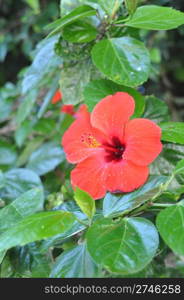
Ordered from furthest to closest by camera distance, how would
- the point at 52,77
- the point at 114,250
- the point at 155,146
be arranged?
the point at 52,77 < the point at 155,146 < the point at 114,250

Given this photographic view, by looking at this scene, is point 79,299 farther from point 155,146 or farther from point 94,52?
point 94,52

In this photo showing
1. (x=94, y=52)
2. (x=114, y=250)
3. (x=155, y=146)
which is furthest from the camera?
(x=94, y=52)

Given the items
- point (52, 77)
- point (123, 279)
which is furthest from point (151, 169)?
point (52, 77)

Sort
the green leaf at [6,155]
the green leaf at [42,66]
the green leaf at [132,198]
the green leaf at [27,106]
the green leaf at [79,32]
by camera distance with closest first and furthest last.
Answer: the green leaf at [132,198] < the green leaf at [79,32] < the green leaf at [42,66] < the green leaf at [27,106] < the green leaf at [6,155]

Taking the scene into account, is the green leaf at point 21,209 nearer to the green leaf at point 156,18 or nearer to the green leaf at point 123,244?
the green leaf at point 123,244

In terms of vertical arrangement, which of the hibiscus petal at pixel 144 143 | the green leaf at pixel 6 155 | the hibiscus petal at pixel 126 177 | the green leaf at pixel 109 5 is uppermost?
the green leaf at pixel 109 5

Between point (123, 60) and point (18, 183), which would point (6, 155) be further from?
point (123, 60)

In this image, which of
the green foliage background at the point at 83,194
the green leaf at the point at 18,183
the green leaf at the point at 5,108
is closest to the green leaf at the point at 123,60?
the green foliage background at the point at 83,194
